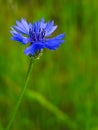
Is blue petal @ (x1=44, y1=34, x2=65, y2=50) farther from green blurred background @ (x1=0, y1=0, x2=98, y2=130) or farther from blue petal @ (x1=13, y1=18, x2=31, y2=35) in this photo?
green blurred background @ (x1=0, y1=0, x2=98, y2=130)

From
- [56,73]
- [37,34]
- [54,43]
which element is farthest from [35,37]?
[56,73]

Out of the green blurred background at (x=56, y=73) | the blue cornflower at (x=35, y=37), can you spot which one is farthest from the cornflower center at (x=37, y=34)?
the green blurred background at (x=56, y=73)

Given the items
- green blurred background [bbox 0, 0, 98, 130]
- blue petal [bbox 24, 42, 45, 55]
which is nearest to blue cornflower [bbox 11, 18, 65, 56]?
blue petal [bbox 24, 42, 45, 55]

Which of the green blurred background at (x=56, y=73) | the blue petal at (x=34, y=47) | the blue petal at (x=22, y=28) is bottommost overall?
the blue petal at (x=34, y=47)

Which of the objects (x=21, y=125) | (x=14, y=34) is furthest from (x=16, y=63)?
(x=14, y=34)

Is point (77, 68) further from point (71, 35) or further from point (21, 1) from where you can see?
point (21, 1)

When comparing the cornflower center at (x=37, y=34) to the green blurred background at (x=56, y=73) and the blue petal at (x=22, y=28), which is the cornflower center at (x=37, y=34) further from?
the green blurred background at (x=56, y=73)

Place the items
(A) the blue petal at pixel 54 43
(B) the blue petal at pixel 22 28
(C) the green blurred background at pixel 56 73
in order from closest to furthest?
(A) the blue petal at pixel 54 43
(B) the blue petal at pixel 22 28
(C) the green blurred background at pixel 56 73
